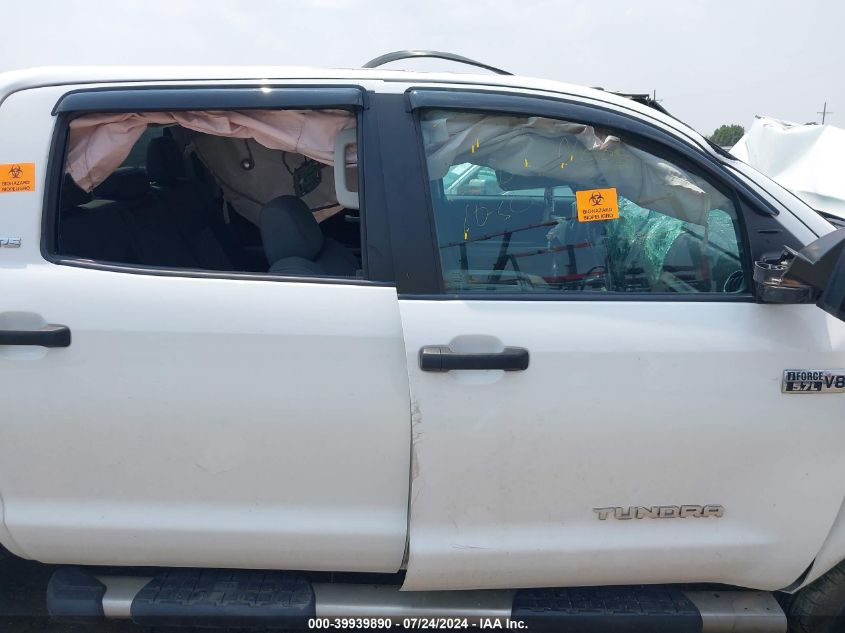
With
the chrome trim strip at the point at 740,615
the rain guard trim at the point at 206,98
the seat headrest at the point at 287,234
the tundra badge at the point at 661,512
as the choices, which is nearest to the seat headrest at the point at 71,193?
the rain guard trim at the point at 206,98

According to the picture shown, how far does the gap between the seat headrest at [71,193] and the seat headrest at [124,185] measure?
1.03ft

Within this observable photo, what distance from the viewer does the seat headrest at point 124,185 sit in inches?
108

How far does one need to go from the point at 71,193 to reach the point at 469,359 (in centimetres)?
147

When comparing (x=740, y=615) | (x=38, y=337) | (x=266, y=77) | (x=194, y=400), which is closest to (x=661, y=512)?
(x=740, y=615)

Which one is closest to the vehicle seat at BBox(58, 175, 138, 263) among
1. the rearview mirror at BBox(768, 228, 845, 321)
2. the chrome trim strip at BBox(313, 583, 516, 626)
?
the chrome trim strip at BBox(313, 583, 516, 626)

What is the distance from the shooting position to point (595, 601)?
2.14m

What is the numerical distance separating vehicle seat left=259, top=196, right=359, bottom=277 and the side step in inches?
43.6

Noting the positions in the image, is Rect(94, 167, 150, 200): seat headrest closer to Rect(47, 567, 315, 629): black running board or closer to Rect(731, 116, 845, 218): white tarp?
Rect(47, 567, 315, 629): black running board

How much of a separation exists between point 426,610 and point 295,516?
0.50m

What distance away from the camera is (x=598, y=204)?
82.8 inches

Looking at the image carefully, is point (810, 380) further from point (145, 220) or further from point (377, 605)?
point (145, 220)

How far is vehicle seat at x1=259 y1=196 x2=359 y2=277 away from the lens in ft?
8.54

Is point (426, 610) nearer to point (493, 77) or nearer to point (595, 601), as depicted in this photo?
point (595, 601)

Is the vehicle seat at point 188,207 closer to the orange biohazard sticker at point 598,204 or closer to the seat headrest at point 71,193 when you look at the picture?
the seat headrest at point 71,193
